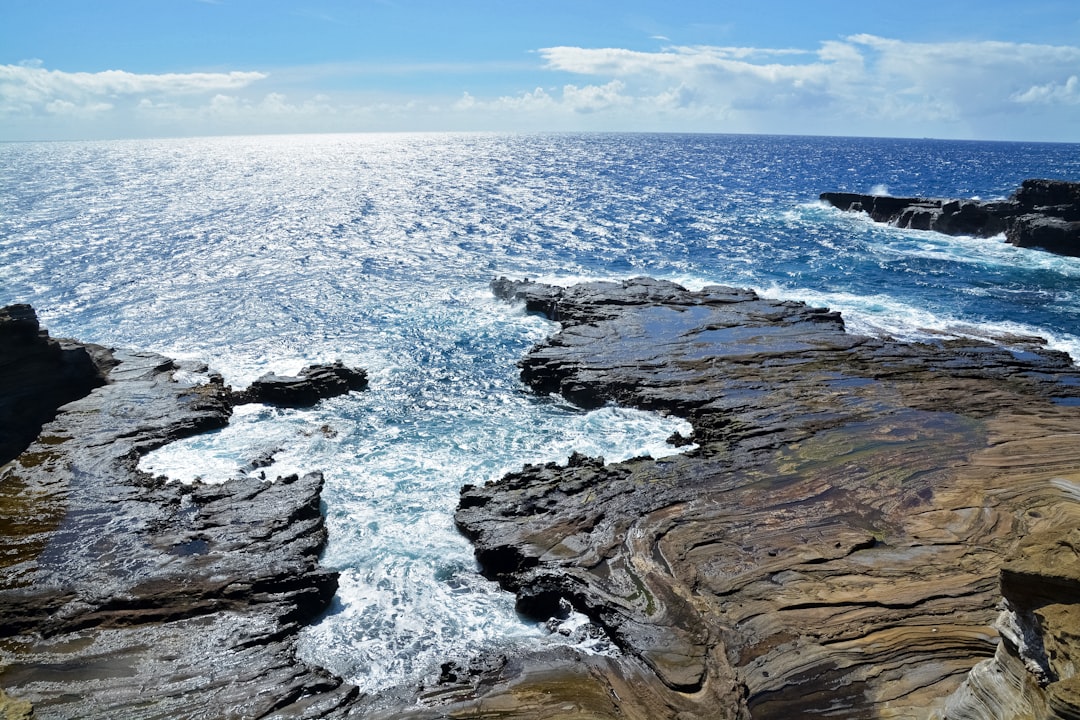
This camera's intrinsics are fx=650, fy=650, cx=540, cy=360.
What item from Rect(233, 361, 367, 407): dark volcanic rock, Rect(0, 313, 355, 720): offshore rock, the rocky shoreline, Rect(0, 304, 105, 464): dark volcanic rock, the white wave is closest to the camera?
the rocky shoreline

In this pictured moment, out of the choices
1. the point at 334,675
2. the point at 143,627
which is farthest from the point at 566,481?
the point at 143,627

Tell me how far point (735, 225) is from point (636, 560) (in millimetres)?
76575

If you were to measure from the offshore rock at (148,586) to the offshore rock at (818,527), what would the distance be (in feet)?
23.5

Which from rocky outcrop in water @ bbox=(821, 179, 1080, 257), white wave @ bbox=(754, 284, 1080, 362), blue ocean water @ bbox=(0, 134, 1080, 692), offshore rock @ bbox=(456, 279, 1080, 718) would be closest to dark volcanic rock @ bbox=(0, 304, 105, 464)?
blue ocean water @ bbox=(0, 134, 1080, 692)

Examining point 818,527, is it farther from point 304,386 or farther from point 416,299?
point 416,299

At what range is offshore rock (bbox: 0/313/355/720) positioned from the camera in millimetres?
17812

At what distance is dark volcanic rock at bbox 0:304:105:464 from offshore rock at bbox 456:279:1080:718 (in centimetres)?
2286

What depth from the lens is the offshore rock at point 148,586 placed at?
17812mm

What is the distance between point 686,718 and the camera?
16.4 meters

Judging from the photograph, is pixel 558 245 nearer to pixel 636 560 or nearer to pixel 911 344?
pixel 911 344

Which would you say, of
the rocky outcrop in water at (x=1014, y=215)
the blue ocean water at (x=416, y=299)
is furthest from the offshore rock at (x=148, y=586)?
the rocky outcrop in water at (x=1014, y=215)

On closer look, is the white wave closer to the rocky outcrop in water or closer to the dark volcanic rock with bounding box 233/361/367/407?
the rocky outcrop in water

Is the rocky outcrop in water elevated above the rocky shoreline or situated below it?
above

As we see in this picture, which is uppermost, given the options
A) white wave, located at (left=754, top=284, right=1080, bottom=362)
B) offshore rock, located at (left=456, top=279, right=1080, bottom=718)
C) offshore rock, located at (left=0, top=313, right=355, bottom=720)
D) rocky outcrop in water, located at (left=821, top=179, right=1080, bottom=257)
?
rocky outcrop in water, located at (left=821, top=179, right=1080, bottom=257)
